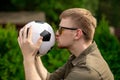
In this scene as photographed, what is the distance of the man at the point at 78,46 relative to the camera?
235 inches

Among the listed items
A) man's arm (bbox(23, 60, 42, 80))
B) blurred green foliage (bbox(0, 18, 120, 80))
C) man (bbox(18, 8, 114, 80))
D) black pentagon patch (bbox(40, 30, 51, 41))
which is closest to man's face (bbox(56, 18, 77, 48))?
man (bbox(18, 8, 114, 80))

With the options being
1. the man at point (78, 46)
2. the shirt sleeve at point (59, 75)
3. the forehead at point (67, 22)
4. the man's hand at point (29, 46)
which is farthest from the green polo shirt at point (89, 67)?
the shirt sleeve at point (59, 75)

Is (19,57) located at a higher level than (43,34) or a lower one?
lower

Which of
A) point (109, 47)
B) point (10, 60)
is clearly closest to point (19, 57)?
point (10, 60)

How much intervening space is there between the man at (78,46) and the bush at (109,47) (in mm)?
3036

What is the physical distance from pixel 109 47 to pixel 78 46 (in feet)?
11.5

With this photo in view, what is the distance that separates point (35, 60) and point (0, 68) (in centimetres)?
253

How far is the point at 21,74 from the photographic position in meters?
9.29

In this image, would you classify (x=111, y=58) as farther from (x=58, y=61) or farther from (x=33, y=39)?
(x=33, y=39)

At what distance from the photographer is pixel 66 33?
633 cm

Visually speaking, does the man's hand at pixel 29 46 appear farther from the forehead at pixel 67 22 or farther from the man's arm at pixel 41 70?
the man's arm at pixel 41 70

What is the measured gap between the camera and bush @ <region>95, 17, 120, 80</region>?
936 cm

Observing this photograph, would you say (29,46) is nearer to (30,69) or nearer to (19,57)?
(30,69)

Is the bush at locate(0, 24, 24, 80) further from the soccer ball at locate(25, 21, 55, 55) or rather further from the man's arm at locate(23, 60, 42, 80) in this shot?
the man's arm at locate(23, 60, 42, 80)
